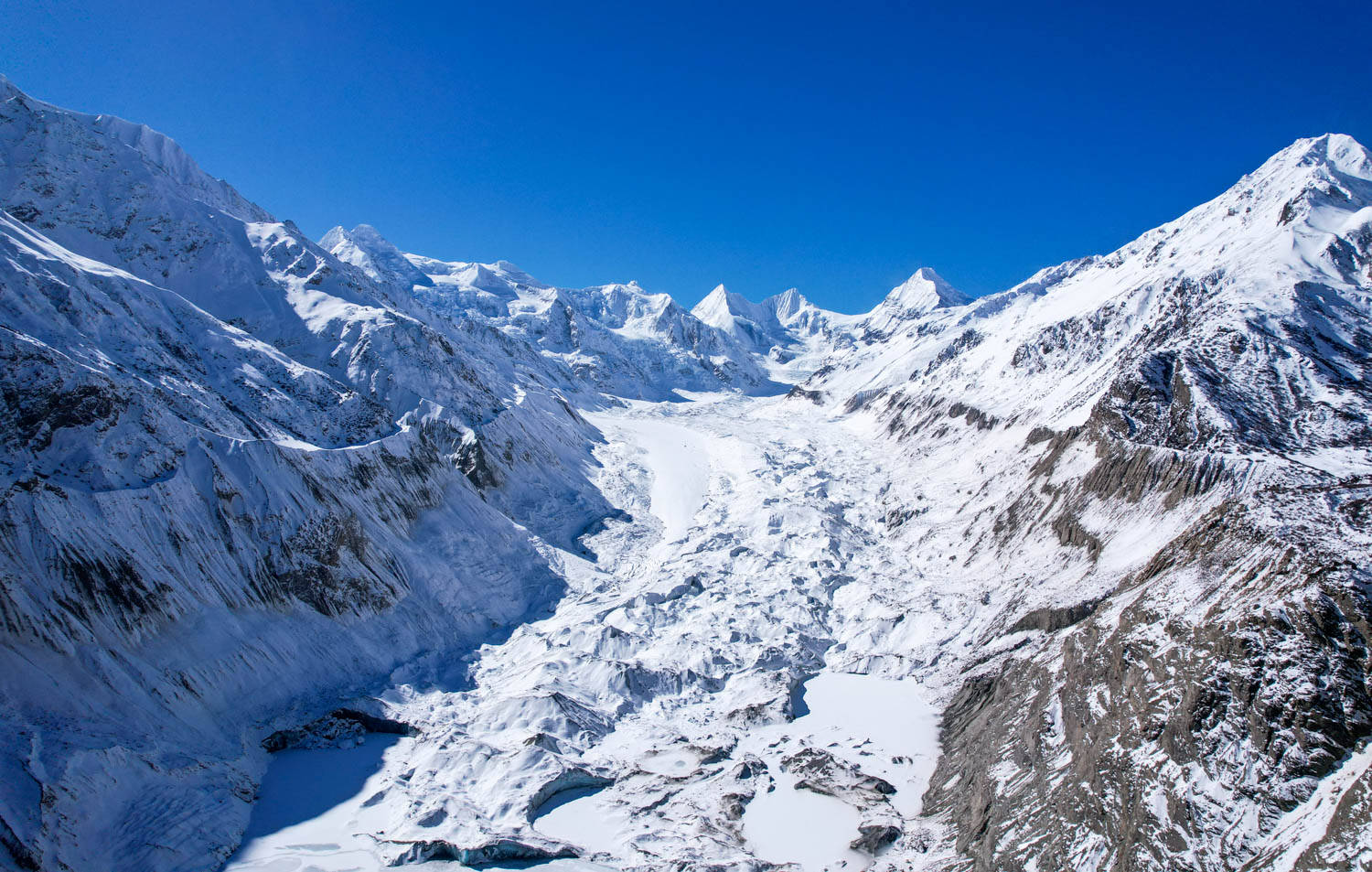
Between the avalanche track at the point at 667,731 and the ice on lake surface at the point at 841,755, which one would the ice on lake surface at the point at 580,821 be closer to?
the avalanche track at the point at 667,731

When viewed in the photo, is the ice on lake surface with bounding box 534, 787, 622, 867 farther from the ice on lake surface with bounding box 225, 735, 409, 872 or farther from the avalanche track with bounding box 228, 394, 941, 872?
the ice on lake surface with bounding box 225, 735, 409, 872

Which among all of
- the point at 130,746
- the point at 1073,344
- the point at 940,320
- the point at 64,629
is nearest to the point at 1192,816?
the point at 130,746

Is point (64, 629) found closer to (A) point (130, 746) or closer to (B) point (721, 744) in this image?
(A) point (130, 746)

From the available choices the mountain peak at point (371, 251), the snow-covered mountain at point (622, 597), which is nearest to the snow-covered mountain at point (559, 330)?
the mountain peak at point (371, 251)

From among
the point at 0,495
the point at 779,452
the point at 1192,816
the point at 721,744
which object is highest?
the point at 779,452

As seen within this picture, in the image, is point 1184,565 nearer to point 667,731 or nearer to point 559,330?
point 667,731

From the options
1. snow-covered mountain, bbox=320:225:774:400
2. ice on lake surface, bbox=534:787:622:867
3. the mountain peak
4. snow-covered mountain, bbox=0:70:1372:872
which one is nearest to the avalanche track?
ice on lake surface, bbox=534:787:622:867
